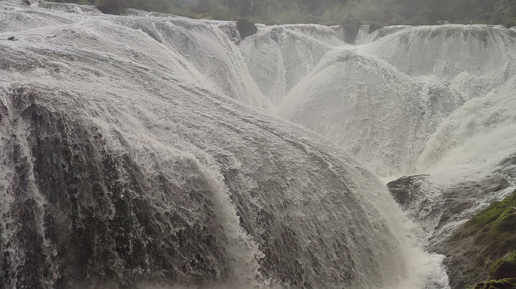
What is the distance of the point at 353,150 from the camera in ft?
24.3

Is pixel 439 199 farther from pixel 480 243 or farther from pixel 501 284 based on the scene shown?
pixel 501 284

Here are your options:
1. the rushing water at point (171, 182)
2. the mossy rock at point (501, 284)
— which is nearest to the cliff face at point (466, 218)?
the rushing water at point (171, 182)

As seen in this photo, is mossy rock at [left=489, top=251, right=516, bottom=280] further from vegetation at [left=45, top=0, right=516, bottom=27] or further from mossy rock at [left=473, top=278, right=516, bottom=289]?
vegetation at [left=45, top=0, right=516, bottom=27]

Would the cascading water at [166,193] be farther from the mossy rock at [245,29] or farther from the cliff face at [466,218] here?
the mossy rock at [245,29]

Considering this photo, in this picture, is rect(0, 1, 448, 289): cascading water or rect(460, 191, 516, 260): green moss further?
rect(460, 191, 516, 260): green moss

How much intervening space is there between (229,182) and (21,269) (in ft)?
5.47

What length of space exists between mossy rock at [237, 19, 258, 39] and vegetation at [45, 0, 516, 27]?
4216mm

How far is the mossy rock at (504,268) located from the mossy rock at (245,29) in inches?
374

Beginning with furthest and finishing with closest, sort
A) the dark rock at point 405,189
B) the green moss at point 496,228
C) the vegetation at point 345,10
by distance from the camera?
1. the vegetation at point 345,10
2. the dark rock at point 405,189
3. the green moss at point 496,228

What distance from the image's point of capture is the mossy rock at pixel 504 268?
10.1 ft

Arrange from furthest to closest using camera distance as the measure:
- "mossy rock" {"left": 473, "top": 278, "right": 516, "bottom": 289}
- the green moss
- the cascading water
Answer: the green moss, the cascading water, "mossy rock" {"left": 473, "top": 278, "right": 516, "bottom": 289}

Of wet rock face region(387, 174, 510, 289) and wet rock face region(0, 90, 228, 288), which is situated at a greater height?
wet rock face region(387, 174, 510, 289)

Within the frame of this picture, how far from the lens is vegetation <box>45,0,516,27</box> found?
15448 mm

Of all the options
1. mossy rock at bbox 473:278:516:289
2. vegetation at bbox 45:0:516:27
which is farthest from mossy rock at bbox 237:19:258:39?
mossy rock at bbox 473:278:516:289
